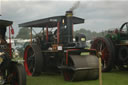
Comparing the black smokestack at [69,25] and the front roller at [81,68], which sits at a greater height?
the black smokestack at [69,25]

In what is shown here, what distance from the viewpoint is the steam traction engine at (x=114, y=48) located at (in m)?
8.20

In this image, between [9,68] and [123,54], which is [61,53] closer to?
[9,68]

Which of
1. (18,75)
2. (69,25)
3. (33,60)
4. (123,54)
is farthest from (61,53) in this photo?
(123,54)

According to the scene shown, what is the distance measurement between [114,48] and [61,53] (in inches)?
88.6

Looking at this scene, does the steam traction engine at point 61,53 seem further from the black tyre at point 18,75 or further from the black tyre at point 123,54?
the black tyre at point 123,54

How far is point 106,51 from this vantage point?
854cm

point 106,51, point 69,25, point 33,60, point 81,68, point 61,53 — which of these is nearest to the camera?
point 81,68

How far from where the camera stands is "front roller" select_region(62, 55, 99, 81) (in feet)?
20.7

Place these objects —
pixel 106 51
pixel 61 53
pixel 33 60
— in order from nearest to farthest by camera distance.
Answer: pixel 61 53 < pixel 33 60 < pixel 106 51

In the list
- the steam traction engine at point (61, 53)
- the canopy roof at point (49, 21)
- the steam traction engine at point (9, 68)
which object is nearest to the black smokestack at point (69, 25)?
the steam traction engine at point (61, 53)

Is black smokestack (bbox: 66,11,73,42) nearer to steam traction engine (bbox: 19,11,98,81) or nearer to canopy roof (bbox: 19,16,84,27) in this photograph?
steam traction engine (bbox: 19,11,98,81)

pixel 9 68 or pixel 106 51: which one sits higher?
pixel 106 51

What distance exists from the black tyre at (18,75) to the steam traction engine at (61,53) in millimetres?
1642

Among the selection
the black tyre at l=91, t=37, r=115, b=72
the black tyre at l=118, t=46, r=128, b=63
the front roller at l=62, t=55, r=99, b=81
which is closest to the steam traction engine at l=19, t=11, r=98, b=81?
the front roller at l=62, t=55, r=99, b=81
